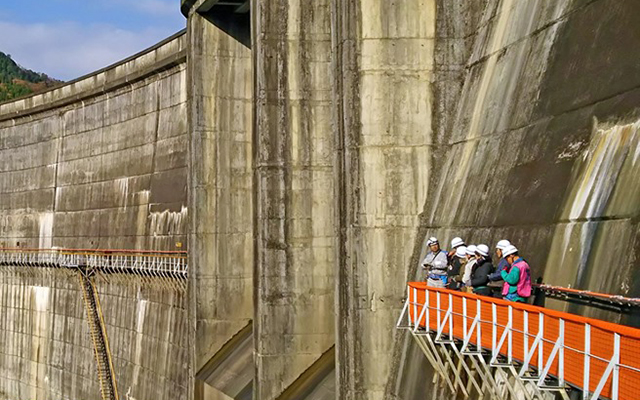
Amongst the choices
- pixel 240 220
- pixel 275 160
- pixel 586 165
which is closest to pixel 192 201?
pixel 240 220

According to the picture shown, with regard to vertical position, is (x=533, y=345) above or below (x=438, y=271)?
below

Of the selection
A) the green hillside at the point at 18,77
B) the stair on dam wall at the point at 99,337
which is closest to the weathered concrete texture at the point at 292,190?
the stair on dam wall at the point at 99,337

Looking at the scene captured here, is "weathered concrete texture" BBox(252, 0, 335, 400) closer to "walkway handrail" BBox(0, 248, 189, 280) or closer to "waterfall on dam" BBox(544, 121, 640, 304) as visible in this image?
"walkway handrail" BBox(0, 248, 189, 280)

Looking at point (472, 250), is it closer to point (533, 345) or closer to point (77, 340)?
point (533, 345)

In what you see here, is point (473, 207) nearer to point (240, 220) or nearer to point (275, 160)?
point (275, 160)


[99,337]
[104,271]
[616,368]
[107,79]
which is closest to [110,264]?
[104,271]

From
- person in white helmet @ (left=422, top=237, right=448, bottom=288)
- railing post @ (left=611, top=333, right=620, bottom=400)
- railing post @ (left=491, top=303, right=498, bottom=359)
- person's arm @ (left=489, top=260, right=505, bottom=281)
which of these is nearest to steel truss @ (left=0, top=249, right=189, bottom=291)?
person in white helmet @ (left=422, top=237, right=448, bottom=288)

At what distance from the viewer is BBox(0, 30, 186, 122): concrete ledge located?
3559cm

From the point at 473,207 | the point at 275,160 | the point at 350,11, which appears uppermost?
the point at 350,11

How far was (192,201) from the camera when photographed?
3147 cm

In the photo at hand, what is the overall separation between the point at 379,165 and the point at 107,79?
2374 centimetres

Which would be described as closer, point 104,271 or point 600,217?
point 600,217

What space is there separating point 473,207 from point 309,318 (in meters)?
9.59

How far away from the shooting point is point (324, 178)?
2602cm
